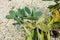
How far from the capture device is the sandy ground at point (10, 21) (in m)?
1.40

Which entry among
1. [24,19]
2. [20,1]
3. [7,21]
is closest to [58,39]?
[24,19]

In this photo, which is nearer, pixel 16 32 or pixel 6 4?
pixel 16 32

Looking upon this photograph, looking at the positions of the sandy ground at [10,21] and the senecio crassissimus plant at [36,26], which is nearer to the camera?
the senecio crassissimus plant at [36,26]

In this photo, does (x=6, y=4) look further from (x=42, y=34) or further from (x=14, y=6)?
(x=42, y=34)

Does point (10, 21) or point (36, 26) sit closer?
point (36, 26)

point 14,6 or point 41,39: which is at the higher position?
point 14,6

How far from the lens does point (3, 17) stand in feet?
5.16

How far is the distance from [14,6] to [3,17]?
15 cm

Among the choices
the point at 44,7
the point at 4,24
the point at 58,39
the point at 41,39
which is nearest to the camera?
the point at 41,39

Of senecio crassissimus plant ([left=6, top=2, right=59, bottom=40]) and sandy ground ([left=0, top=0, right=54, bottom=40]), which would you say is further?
sandy ground ([left=0, top=0, right=54, bottom=40])

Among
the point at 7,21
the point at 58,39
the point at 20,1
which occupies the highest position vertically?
the point at 20,1

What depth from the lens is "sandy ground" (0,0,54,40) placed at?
55.1 inches

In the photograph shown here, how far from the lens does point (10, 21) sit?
1.53m

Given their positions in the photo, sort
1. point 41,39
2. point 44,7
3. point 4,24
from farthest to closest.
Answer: point 44,7 → point 4,24 → point 41,39
